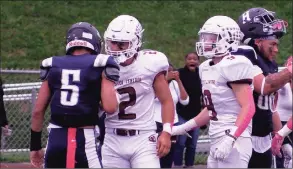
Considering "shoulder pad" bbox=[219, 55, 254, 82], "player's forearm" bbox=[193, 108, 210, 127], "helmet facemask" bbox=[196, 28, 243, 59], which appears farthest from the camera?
"player's forearm" bbox=[193, 108, 210, 127]

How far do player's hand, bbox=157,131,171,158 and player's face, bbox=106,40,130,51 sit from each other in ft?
2.49

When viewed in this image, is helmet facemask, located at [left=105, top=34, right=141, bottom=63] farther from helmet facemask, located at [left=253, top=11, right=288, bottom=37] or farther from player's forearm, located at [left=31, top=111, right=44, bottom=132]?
helmet facemask, located at [left=253, top=11, right=288, bottom=37]

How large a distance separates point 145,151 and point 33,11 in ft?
43.4

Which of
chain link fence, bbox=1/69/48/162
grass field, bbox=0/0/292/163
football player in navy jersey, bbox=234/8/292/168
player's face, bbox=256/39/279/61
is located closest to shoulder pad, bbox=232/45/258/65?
football player in navy jersey, bbox=234/8/292/168

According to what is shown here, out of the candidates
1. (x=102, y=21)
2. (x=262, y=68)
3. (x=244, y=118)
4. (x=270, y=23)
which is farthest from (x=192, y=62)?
(x=102, y=21)

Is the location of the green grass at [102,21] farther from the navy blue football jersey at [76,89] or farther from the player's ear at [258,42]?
the navy blue football jersey at [76,89]

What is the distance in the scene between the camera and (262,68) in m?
7.07

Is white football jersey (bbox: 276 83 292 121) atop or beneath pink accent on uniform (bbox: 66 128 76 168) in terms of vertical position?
beneath

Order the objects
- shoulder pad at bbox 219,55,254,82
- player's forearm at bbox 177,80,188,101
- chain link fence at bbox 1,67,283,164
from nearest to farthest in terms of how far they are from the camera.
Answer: shoulder pad at bbox 219,55,254,82 → player's forearm at bbox 177,80,188,101 → chain link fence at bbox 1,67,283,164

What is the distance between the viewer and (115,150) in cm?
691

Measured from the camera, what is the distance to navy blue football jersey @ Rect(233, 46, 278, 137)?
7.04 meters

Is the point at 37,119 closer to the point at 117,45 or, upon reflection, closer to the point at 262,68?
the point at 117,45

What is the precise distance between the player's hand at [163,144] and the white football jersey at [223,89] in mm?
380

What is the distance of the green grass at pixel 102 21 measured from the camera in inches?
700
